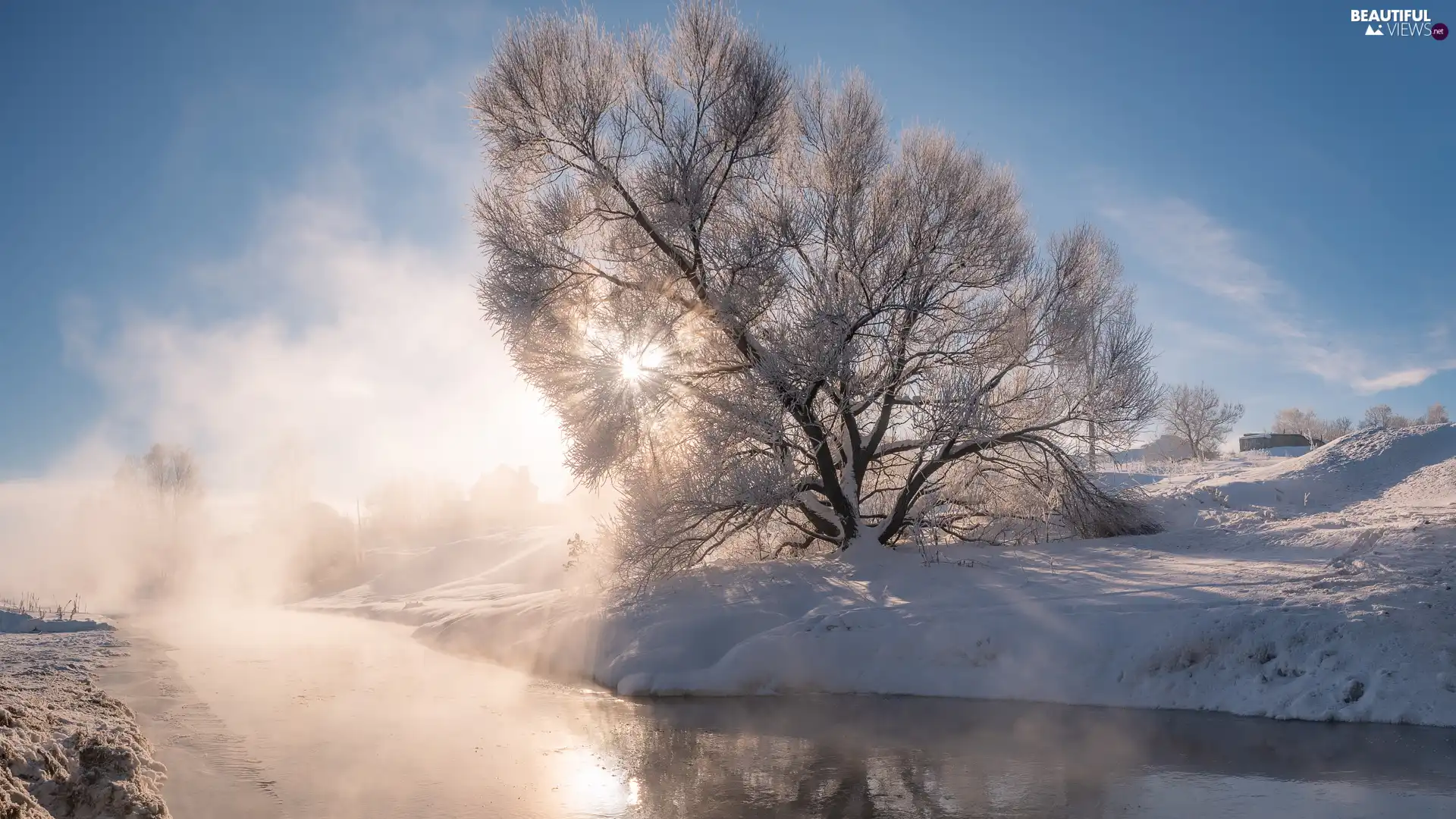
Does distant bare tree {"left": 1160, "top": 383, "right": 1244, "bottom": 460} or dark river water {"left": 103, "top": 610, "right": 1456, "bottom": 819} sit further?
distant bare tree {"left": 1160, "top": 383, "right": 1244, "bottom": 460}

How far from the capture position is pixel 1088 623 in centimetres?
938

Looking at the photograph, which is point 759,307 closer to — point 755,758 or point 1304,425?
point 755,758

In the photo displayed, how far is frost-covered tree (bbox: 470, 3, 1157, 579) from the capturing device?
13.4 m

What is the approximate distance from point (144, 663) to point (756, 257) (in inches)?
491

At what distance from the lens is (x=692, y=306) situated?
14.3 meters

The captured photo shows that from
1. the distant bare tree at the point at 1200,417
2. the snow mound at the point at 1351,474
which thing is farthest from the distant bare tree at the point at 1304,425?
the snow mound at the point at 1351,474

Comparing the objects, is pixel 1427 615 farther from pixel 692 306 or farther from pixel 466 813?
pixel 692 306

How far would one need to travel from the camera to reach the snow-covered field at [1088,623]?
796 centimetres

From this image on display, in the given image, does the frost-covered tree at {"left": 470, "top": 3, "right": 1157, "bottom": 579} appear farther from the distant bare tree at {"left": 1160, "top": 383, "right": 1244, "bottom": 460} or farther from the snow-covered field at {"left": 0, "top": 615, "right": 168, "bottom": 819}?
the distant bare tree at {"left": 1160, "top": 383, "right": 1244, "bottom": 460}

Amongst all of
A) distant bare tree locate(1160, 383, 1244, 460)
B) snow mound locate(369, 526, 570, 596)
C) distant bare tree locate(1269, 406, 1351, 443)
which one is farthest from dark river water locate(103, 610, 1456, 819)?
distant bare tree locate(1269, 406, 1351, 443)

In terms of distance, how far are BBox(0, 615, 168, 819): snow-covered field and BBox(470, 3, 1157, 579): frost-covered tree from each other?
7280mm

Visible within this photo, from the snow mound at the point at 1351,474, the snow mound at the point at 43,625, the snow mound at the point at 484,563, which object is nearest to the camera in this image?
the snow mound at the point at 1351,474

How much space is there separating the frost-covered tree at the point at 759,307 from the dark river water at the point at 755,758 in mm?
4546

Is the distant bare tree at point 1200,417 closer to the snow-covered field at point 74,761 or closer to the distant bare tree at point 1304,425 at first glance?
the distant bare tree at point 1304,425
